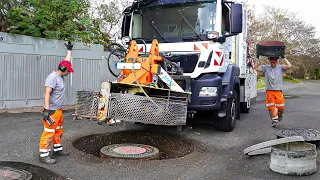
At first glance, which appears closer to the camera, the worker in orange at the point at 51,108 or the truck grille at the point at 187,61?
the worker in orange at the point at 51,108

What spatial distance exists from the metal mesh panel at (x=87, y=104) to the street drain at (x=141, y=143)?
661mm

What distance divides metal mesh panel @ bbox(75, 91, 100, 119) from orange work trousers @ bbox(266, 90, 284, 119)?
4.68 m

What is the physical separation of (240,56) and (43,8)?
6.10 m

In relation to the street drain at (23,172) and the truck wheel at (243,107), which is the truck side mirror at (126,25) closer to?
the street drain at (23,172)

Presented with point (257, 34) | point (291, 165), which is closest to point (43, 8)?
point (291, 165)

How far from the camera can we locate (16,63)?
9391mm

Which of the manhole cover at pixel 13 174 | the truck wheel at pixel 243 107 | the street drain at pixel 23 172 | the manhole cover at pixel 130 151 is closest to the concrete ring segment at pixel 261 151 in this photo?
the manhole cover at pixel 130 151

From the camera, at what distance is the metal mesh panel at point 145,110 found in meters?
5.53

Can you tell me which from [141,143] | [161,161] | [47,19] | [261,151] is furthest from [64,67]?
[47,19]

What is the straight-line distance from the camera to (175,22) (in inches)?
278

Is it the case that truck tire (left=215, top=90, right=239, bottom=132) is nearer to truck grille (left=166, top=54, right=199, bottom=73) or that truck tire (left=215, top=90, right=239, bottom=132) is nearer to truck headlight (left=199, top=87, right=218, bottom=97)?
truck headlight (left=199, top=87, right=218, bottom=97)

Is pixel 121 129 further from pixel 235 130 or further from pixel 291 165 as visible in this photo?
pixel 291 165

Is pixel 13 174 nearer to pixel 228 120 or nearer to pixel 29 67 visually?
pixel 228 120

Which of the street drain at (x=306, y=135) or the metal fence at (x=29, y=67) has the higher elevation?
the metal fence at (x=29, y=67)
